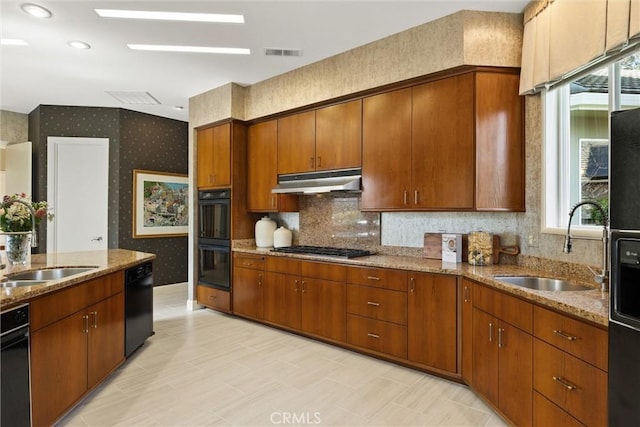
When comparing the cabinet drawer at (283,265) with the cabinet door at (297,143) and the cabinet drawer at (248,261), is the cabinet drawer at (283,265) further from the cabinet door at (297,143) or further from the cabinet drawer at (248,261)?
the cabinet door at (297,143)

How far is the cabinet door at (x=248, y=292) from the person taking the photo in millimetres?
4297

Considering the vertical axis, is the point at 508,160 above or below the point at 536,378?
above

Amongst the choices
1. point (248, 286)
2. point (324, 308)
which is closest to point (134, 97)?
point (248, 286)

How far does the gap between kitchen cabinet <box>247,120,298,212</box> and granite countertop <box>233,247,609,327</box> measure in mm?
586

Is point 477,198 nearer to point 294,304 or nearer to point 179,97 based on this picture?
point 294,304

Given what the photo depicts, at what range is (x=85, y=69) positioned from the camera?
13.7ft

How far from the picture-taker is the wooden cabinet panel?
2938mm

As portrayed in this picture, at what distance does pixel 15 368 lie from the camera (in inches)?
72.2

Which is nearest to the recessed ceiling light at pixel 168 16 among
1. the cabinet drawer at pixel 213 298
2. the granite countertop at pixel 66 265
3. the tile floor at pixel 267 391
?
the granite countertop at pixel 66 265

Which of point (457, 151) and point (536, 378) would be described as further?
point (457, 151)

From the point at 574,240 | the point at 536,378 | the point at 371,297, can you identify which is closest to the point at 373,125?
the point at 371,297

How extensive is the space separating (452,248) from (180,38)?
3159mm

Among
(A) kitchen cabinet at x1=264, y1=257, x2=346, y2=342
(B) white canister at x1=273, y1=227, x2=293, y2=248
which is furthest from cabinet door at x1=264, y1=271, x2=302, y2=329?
(B) white canister at x1=273, y1=227, x2=293, y2=248

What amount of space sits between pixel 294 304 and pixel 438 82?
2.59 m
